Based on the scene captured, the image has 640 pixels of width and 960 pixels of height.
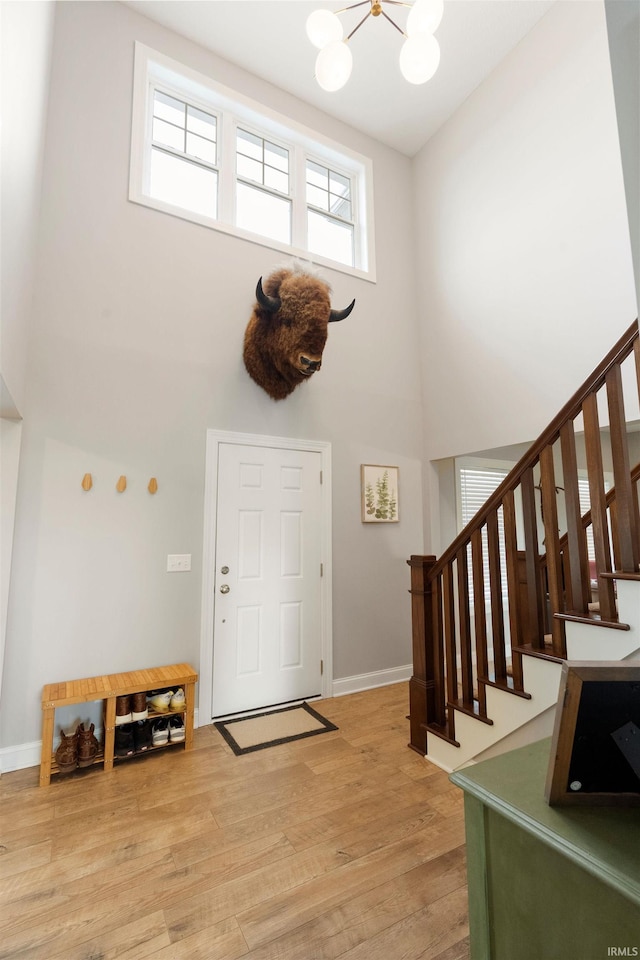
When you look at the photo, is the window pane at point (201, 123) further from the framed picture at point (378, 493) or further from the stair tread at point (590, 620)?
the stair tread at point (590, 620)

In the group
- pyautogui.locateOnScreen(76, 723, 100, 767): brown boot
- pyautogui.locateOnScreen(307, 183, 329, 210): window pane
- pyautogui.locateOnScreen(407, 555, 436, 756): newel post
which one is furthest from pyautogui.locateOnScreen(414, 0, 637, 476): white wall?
pyautogui.locateOnScreen(76, 723, 100, 767): brown boot

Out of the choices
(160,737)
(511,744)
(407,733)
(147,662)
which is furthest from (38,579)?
(511,744)

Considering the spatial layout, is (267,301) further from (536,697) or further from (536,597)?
(536,697)

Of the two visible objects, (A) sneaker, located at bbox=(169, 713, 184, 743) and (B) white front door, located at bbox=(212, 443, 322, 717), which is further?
(B) white front door, located at bbox=(212, 443, 322, 717)

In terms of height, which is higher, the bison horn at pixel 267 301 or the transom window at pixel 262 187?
the transom window at pixel 262 187

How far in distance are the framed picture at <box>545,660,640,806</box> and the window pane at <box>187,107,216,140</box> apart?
187 inches

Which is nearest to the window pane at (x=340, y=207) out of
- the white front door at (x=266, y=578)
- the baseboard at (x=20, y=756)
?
the white front door at (x=266, y=578)

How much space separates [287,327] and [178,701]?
8.89 ft

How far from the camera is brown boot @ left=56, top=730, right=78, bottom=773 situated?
2531 millimetres

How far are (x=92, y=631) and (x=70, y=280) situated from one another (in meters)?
2.38

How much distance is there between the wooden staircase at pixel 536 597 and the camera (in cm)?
189

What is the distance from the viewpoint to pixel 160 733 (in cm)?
281

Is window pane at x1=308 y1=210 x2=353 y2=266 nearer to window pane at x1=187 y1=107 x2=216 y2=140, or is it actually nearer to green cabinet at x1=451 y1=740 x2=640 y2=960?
window pane at x1=187 y1=107 x2=216 y2=140

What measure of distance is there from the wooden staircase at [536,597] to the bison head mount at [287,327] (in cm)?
170
